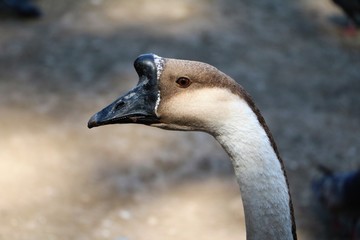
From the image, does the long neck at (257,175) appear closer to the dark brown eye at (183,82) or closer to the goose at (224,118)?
the goose at (224,118)

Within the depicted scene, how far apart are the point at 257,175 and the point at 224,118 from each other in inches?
11.2

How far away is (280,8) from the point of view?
8703 millimetres

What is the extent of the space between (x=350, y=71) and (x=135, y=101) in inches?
200

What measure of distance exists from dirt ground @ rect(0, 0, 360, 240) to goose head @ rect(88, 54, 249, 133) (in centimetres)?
242

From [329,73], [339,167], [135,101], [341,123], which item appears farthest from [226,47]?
[135,101]

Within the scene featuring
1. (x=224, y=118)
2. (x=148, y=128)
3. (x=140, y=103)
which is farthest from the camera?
(x=148, y=128)

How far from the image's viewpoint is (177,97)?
290cm

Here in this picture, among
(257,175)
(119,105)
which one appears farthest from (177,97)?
(257,175)

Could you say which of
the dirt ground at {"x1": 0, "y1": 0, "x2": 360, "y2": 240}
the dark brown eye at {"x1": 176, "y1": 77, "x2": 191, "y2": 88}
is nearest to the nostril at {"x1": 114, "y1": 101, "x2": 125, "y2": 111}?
the dark brown eye at {"x1": 176, "y1": 77, "x2": 191, "y2": 88}

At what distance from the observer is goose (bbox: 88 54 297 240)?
2.79 m

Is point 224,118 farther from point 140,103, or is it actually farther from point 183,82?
point 140,103

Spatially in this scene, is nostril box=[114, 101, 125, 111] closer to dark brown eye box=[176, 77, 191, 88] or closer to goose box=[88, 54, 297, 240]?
goose box=[88, 54, 297, 240]

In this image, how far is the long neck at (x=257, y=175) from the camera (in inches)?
109

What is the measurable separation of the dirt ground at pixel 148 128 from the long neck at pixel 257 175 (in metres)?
2.36
